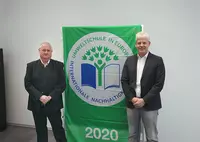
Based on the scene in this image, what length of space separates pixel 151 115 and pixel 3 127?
255 cm

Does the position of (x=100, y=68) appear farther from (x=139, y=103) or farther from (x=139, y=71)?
(x=139, y=103)

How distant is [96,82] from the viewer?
9.68 ft

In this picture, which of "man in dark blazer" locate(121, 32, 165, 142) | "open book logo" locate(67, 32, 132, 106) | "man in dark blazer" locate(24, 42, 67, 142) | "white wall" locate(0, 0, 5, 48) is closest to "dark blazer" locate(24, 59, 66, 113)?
"man in dark blazer" locate(24, 42, 67, 142)

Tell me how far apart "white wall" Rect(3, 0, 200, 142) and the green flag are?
462 millimetres

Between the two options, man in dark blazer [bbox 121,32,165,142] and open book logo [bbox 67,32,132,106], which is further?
open book logo [bbox 67,32,132,106]

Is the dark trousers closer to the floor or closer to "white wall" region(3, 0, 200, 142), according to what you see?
the floor

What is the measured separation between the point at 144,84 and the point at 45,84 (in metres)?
1.16

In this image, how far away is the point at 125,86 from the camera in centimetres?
256

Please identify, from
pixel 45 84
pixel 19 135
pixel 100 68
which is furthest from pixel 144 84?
pixel 19 135

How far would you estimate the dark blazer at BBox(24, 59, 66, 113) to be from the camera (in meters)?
2.69

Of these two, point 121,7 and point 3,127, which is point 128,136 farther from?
point 3,127

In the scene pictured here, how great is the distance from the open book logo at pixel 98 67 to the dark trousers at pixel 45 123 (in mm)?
433

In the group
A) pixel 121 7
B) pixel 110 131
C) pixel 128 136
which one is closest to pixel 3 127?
pixel 110 131

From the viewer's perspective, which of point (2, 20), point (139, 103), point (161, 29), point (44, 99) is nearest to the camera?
point (139, 103)
